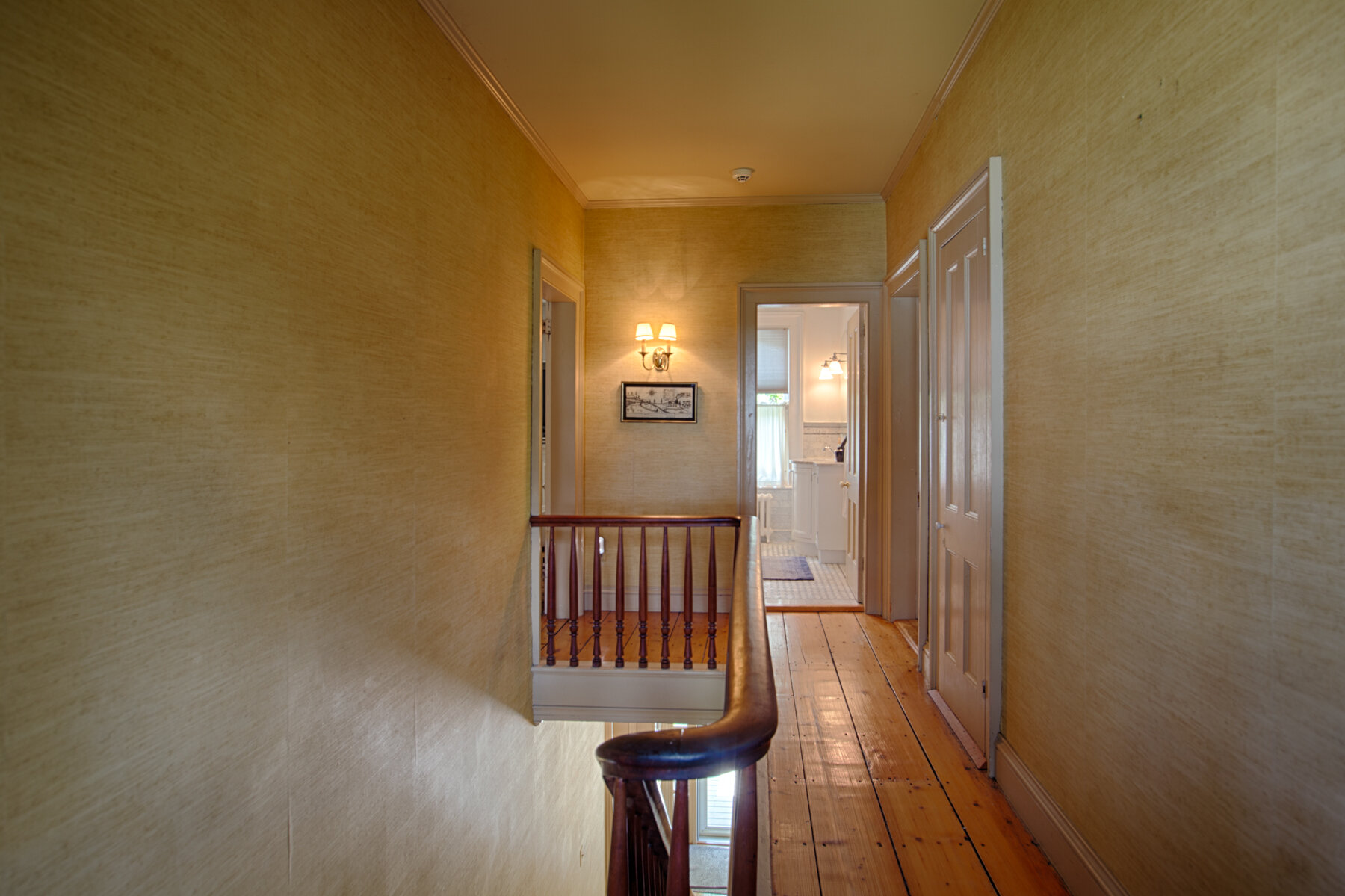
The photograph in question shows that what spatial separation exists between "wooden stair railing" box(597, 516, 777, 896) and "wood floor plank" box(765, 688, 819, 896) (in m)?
1.00

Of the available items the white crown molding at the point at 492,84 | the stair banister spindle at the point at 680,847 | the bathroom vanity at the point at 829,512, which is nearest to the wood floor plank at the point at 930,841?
the stair banister spindle at the point at 680,847

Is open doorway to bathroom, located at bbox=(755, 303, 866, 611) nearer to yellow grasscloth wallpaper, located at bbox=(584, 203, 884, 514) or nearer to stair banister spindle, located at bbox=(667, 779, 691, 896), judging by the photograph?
yellow grasscloth wallpaper, located at bbox=(584, 203, 884, 514)

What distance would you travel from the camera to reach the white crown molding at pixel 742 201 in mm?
4621

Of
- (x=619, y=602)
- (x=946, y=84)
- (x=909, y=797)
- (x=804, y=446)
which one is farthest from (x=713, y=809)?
(x=946, y=84)

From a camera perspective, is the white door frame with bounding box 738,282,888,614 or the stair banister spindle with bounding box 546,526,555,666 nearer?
the stair banister spindle with bounding box 546,526,555,666

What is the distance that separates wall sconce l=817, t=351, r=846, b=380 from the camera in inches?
328

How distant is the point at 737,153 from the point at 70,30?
3.20 m

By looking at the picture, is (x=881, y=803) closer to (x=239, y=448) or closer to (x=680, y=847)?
(x=680, y=847)

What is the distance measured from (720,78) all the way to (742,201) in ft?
5.42

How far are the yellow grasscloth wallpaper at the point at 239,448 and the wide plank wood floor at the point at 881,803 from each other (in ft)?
4.52

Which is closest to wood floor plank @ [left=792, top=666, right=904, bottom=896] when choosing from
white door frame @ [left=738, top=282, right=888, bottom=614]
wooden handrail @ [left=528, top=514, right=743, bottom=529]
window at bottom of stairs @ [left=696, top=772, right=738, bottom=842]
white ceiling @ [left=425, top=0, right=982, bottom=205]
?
wooden handrail @ [left=528, top=514, right=743, bottom=529]

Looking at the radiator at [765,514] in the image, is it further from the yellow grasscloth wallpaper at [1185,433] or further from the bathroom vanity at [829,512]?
the yellow grasscloth wallpaper at [1185,433]

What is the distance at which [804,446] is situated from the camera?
8.59 metres

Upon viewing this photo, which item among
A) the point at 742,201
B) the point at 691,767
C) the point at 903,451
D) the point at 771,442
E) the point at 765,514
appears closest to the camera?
the point at 691,767
